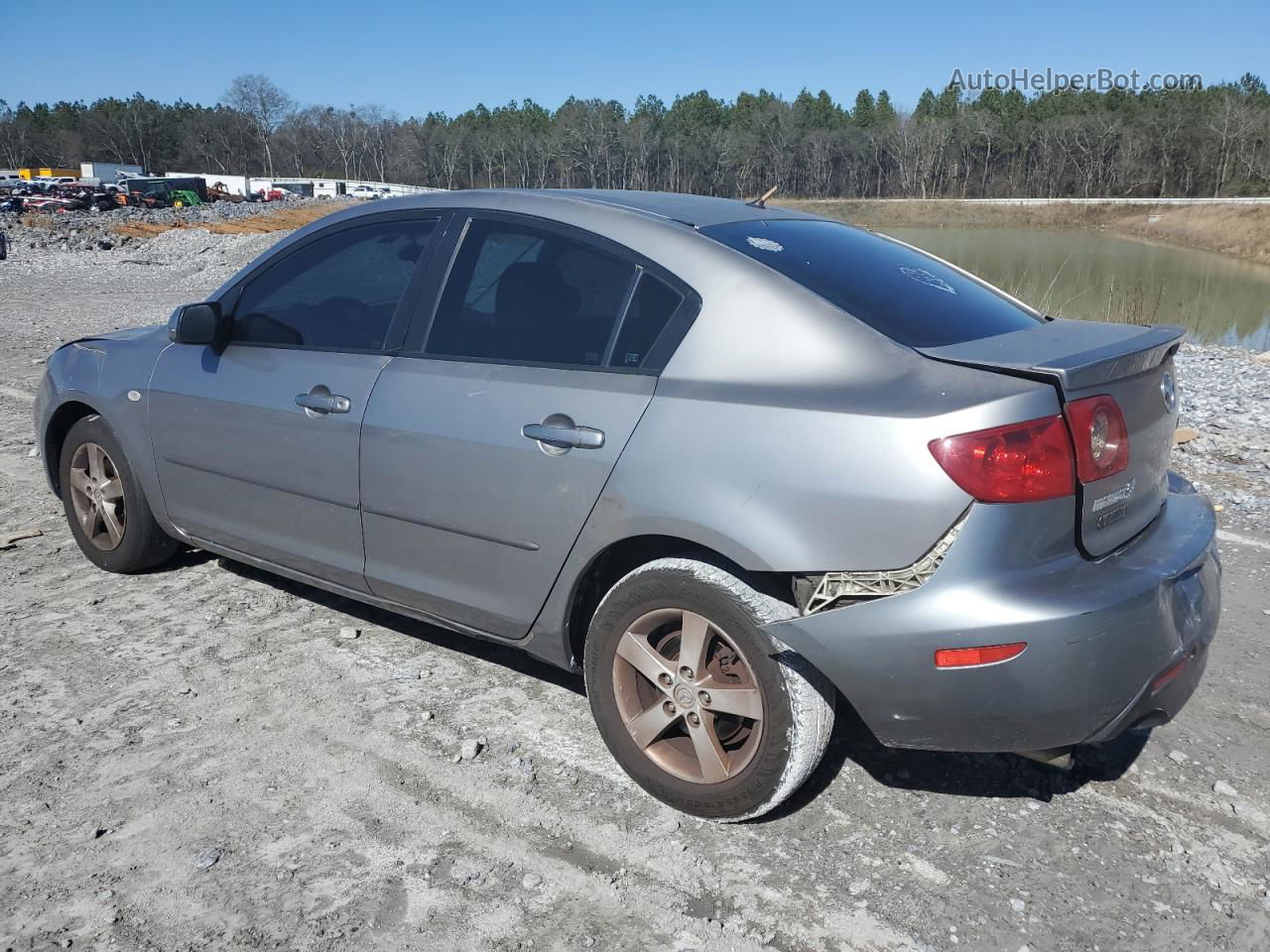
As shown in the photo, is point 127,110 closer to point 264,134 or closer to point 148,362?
point 264,134

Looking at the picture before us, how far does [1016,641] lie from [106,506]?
407 centimetres

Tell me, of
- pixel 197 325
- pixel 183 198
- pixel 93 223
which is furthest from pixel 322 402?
pixel 183 198

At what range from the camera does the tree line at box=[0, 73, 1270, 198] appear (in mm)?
98312

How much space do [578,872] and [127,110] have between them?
523 feet

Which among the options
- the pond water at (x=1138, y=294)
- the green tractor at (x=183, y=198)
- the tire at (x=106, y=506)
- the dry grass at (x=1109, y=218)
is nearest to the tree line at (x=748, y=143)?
the dry grass at (x=1109, y=218)

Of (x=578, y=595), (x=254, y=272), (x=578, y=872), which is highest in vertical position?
(x=254, y=272)

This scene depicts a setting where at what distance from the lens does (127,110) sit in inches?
5453

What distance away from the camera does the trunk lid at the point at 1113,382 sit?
2.63 meters

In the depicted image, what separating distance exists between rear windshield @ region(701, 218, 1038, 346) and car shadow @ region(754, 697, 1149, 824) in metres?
1.30

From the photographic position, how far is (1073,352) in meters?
2.79

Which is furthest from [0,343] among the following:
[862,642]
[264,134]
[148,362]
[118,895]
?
[264,134]

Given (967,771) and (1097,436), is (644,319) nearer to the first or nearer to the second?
(1097,436)

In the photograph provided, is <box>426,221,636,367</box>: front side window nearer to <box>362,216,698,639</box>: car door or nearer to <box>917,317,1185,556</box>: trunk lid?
<box>362,216,698,639</box>: car door

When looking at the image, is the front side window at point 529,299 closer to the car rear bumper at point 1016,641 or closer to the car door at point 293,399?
the car door at point 293,399
